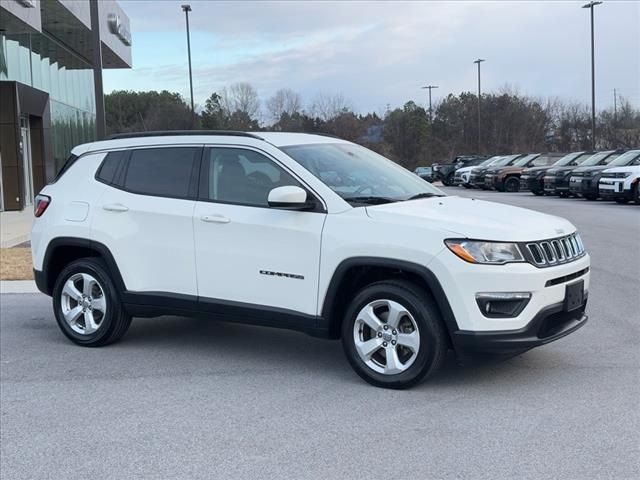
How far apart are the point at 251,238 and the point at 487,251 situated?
183cm

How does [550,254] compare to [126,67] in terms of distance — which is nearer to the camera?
[550,254]

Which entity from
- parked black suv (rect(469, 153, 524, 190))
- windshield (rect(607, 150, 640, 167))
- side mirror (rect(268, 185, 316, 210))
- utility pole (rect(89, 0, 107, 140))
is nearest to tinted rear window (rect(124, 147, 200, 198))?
side mirror (rect(268, 185, 316, 210))

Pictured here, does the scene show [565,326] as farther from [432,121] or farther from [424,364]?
[432,121]

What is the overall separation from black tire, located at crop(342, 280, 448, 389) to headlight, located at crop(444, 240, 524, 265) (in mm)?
440

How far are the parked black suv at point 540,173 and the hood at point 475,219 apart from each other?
23207mm

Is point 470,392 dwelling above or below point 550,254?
below

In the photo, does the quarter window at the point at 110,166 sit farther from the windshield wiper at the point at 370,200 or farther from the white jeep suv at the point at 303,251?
the windshield wiper at the point at 370,200

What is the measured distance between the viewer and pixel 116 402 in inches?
209

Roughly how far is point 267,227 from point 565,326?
230cm

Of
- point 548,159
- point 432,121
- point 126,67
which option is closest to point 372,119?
point 432,121

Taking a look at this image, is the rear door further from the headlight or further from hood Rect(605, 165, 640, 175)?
hood Rect(605, 165, 640, 175)

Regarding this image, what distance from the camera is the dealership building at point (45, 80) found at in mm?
21703

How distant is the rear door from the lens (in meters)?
6.21

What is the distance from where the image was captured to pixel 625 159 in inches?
902
